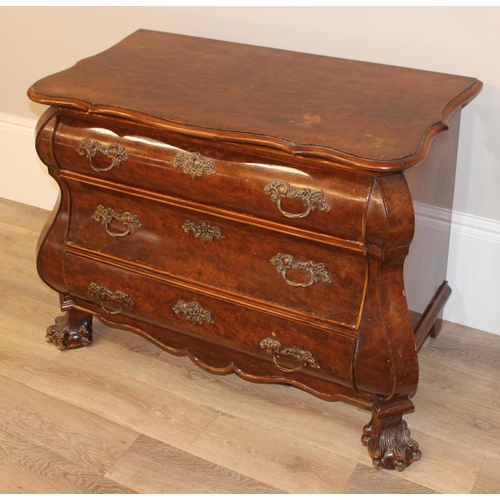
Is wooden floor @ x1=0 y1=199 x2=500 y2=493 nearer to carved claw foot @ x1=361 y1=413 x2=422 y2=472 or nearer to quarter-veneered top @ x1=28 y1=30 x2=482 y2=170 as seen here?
carved claw foot @ x1=361 y1=413 x2=422 y2=472

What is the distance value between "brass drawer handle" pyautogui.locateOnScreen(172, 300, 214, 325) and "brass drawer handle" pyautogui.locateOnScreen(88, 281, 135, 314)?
16 centimetres

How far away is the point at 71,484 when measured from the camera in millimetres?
1793

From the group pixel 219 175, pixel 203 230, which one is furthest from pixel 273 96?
pixel 203 230

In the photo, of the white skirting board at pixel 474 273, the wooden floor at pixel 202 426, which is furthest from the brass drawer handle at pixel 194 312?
the white skirting board at pixel 474 273

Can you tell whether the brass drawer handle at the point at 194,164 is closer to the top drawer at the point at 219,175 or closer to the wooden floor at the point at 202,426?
the top drawer at the point at 219,175

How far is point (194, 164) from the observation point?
166cm

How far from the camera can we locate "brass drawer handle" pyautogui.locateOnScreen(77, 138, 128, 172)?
1.75 m

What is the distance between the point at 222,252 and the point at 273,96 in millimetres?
388

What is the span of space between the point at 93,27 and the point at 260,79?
0.84 m

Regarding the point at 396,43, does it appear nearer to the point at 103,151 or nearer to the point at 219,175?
the point at 219,175

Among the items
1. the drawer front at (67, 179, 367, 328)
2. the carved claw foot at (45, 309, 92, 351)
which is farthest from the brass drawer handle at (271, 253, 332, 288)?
the carved claw foot at (45, 309, 92, 351)

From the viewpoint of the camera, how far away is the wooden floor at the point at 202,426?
5.89ft
